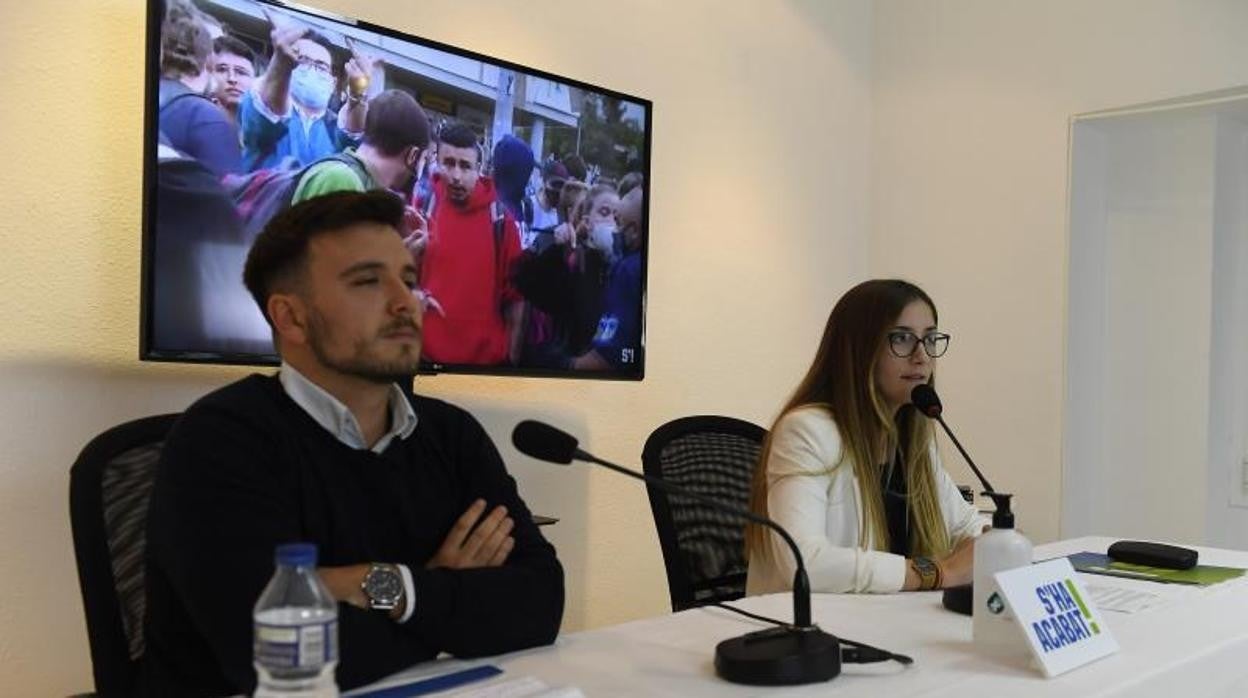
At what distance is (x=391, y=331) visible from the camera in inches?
59.8

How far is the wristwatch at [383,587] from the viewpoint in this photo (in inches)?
51.1

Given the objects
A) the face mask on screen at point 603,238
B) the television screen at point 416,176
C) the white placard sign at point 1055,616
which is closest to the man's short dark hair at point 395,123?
the television screen at point 416,176

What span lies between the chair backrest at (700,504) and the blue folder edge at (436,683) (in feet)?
2.48

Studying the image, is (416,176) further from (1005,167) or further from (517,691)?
(1005,167)

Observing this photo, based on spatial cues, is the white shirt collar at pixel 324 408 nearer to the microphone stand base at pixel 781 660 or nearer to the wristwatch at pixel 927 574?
the microphone stand base at pixel 781 660

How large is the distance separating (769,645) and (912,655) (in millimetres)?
227

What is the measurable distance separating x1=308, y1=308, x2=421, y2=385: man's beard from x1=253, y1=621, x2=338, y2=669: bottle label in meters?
0.67

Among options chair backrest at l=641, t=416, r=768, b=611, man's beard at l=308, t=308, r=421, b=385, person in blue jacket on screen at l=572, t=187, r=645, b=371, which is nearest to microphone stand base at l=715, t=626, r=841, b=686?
man's beard at l=308, t=308, r=421, b=385

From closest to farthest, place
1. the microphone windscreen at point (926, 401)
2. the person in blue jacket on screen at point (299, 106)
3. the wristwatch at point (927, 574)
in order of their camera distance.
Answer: the wristwatch at point (927, 574), the microphone windscreen at point (926, 401), the person in blue jacket on screen at point (299, 106)

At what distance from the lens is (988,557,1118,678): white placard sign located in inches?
49.1

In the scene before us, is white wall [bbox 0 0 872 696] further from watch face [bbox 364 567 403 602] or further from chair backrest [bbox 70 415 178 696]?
watch face [bbox 364 567 403 602]

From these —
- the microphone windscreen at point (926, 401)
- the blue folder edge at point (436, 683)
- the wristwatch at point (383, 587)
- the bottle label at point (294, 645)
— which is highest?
the microphone windscreen at point (926, 401)

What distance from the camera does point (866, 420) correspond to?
2066 millimetres

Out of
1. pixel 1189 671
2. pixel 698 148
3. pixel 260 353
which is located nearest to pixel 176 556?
pixel 260 353
